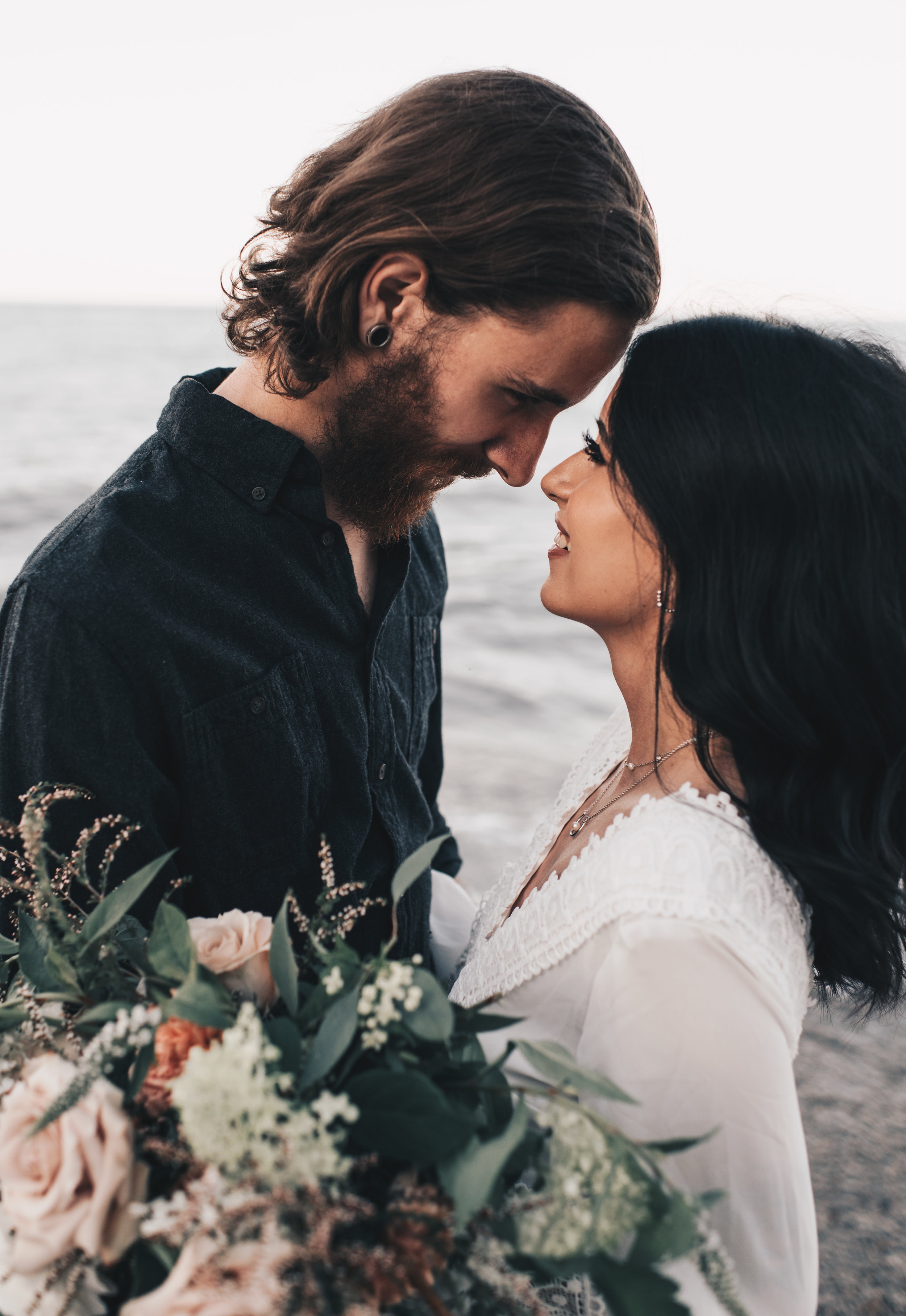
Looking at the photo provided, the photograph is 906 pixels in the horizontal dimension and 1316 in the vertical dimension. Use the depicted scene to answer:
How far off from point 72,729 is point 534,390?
125 cm

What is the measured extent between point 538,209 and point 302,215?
635mm

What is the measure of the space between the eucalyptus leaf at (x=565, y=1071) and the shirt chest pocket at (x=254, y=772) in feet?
3.33

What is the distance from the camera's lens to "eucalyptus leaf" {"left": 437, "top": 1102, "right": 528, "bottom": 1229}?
0.84m

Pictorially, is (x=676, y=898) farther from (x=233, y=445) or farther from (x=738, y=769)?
(x=233, y=445)

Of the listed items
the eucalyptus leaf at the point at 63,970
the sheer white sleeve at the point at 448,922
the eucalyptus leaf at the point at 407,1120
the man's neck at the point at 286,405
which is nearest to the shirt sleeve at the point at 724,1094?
the eucalyptus leaf at the point at 407,1120

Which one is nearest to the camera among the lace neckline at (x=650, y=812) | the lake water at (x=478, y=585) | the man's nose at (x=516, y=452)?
the lace neckline at (x=650, y=812)

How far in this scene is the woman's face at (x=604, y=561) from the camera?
1.81 meters

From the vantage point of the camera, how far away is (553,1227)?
33.4 inches

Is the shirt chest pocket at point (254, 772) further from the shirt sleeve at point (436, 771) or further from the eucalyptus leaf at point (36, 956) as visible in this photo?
the shirt sleeve at point (436, 771)

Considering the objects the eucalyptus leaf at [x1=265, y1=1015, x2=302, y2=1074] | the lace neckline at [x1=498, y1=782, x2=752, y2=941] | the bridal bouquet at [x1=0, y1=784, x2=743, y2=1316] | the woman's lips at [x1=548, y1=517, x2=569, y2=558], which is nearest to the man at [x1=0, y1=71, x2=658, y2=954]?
the woman's lips at [x1=548, y1=517, x2=569, y2=558]

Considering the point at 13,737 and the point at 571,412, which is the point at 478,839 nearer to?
the point at 13,737

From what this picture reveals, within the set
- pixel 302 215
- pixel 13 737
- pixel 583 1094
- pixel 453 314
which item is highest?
pixel 302 215

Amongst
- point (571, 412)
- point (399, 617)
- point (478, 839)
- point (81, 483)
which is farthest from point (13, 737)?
point (571, 412)

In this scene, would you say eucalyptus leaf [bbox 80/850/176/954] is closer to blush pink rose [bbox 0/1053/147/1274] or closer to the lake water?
blush pink rose [bbox 0/1053/147/1274]
